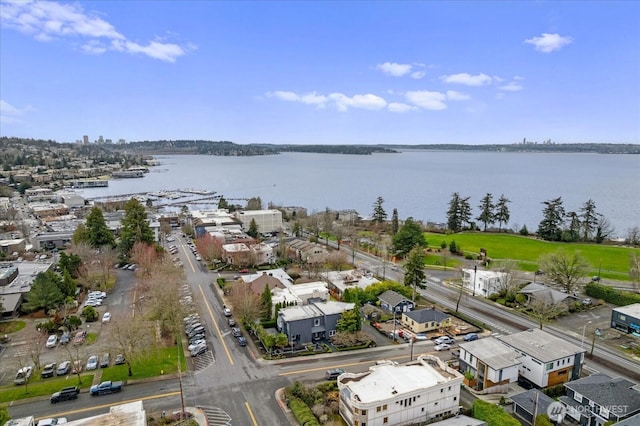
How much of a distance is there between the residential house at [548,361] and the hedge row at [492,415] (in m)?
5.46

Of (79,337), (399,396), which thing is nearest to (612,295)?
(399,396)

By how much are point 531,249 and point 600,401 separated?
39.7 m

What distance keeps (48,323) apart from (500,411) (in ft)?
102

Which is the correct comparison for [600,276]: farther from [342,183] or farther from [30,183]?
[30,183]

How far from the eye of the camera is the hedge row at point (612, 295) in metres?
35.2

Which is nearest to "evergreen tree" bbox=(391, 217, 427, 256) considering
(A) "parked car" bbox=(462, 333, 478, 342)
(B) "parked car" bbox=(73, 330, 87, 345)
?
(A) "parked car" bbox=(462, 333, 478, 342)

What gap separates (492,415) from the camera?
63.0ft

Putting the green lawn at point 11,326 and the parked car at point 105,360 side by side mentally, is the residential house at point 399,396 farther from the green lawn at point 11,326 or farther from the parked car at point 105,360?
the green lawn at point 11,326

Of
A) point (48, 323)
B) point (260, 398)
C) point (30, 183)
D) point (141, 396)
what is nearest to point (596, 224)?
point (260, 398)

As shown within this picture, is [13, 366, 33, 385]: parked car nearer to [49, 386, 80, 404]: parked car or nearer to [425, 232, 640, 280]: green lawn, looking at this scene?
[49, 386, 80, 404]: parked car

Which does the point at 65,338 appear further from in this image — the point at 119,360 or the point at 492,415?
the point at 492,415

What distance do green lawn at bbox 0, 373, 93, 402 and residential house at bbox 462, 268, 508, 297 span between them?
3429cm

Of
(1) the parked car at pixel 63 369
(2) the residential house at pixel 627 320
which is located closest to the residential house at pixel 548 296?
(2) the residential house at pixel 627 320

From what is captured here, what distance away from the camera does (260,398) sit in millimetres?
21797
